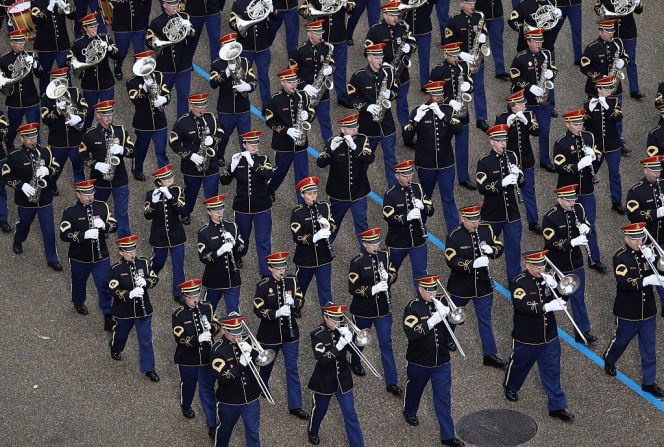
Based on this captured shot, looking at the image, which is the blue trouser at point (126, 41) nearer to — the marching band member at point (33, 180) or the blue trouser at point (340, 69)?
the blue trouser at point (340, 69)

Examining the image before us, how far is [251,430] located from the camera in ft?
62.0

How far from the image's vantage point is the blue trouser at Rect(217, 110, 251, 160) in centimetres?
2383

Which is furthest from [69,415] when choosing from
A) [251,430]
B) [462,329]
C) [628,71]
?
[628,71]

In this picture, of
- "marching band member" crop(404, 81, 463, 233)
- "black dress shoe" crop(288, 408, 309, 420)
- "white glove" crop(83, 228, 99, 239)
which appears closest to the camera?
"black dress shoe" crop(288, 408, 309, 420)

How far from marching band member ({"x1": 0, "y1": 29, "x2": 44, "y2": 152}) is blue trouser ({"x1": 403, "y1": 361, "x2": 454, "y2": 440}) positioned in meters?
8.41

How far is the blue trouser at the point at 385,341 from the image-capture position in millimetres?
20172

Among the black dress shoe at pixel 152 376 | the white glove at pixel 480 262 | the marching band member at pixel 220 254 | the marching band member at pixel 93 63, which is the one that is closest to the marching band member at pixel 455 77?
the white glove at pixel 480 262

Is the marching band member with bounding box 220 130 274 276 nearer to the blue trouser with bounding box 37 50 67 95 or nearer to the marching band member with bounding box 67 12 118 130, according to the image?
the marching band member with bounding box 67 12 118 130

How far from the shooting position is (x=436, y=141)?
2259 cm

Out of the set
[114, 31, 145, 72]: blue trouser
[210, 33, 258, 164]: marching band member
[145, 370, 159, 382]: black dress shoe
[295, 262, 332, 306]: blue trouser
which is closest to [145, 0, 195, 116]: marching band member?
[210, 33, 258, 164]: marching band member

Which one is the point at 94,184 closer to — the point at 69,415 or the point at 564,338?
the point at 69,415

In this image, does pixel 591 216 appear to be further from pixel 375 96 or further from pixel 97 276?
pixel 97 276

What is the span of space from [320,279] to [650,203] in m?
4.75

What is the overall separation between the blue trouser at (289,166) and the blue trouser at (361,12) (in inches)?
161
